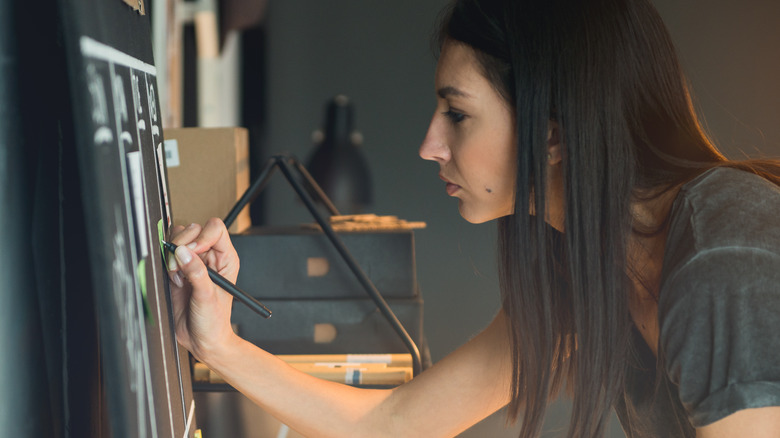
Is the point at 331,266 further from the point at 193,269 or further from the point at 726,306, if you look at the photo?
the point at 726,306

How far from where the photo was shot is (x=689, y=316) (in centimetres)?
65

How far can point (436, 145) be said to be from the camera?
34.5 inches

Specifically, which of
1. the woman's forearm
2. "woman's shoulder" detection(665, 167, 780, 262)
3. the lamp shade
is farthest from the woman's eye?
the lamp shade

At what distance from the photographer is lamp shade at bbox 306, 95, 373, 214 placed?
2076 millimetres

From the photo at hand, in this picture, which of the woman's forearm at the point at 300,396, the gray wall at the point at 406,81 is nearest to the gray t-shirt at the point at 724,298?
the woman's forearm at the point at 300,396

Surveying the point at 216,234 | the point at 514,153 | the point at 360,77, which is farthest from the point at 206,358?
the point at 360,77

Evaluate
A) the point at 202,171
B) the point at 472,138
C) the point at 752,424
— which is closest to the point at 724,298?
the point at 752,424

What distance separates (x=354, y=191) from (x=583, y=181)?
1.38 meters

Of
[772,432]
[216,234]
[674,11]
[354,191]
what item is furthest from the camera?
[674,11]

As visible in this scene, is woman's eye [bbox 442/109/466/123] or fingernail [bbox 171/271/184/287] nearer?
fingernail [bbox 171/271/184/287]

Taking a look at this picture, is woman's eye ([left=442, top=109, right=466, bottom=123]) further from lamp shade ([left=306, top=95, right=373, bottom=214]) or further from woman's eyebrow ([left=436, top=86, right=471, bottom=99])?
lamp shade ([left=306, top=95, right=373, bottom=214])

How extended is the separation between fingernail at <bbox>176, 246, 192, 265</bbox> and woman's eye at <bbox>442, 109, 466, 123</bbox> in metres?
0.38

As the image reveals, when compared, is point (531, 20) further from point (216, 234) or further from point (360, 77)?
point (360, 77)

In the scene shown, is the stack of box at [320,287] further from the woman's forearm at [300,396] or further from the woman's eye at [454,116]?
the woman's eye at [454,116]
